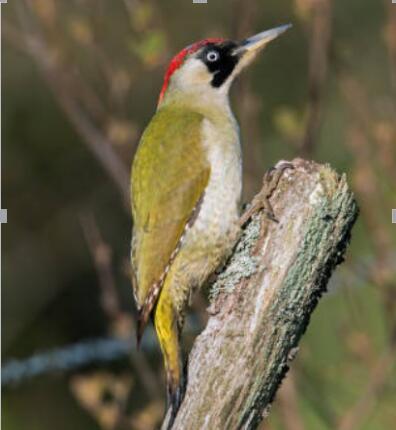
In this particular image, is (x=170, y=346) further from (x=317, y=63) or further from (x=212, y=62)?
(x=317, y=63)

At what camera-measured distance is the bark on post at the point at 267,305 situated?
11.2 feet

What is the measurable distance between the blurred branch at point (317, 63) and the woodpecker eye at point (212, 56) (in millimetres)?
789

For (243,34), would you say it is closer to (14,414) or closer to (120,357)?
(120,357)

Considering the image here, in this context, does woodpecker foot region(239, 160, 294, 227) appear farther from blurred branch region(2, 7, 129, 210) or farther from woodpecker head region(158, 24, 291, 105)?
blurred branch region(2, 7, 129, 210)

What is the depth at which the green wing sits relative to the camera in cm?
405

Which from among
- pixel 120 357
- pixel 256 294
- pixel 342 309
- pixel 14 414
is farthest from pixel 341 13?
pixel 256 294

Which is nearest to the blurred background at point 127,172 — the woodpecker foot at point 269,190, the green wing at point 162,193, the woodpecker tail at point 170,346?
the green wing at point 162,193

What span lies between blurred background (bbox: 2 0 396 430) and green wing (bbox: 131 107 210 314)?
1.05m

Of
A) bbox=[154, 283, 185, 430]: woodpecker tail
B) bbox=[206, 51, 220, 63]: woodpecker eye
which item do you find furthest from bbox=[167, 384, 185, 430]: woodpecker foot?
bbox=[206, 51, 220, 63]: woodpecker eye

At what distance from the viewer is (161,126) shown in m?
4.42

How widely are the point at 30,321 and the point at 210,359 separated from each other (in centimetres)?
390

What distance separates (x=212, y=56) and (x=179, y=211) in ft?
2.84

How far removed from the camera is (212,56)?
4.80 m

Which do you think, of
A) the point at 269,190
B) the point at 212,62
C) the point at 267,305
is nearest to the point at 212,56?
the point at 212,62
